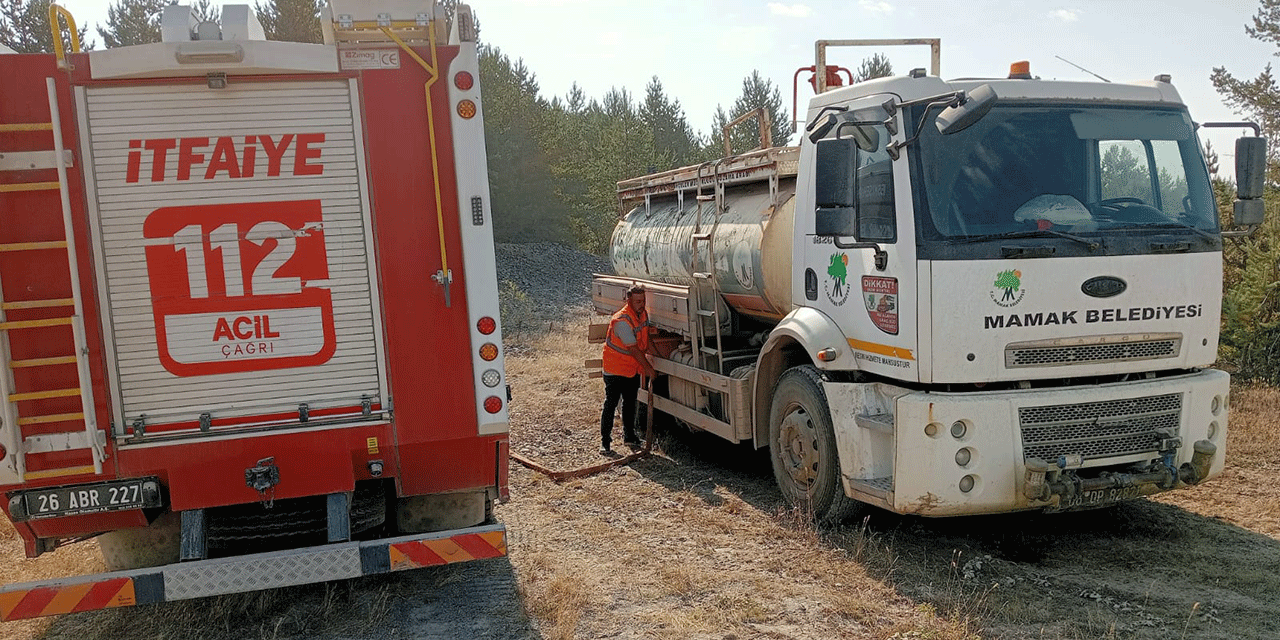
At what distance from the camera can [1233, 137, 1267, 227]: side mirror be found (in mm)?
5562

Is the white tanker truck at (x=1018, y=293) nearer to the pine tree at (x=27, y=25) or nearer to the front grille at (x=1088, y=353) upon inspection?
the front grille at (x=1088, y=353)

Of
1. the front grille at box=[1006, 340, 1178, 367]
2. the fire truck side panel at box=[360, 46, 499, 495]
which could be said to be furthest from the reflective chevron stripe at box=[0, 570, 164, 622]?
the front grille at box=[1006, 340, 1178, 367]

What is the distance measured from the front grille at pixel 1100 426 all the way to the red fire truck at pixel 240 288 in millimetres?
3080

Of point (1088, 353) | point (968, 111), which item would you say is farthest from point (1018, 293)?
point (968, 111)

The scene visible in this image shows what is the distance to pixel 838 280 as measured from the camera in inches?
235

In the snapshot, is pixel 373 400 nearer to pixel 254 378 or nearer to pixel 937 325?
pixel 254 378

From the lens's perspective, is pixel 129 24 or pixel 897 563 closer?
pixel 897 563

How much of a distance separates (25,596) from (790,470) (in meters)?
4.67

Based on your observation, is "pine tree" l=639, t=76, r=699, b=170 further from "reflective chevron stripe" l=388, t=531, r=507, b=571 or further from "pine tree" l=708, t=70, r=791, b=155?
"reflective chevron stripe" l=388, t=531, r=507, b=571

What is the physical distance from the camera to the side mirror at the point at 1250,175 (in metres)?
5.56

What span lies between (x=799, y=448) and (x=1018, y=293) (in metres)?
2.02

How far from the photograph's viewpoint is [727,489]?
7.59 m

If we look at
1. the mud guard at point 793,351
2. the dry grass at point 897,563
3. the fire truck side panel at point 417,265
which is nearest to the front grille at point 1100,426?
the dry grass at point 897,563

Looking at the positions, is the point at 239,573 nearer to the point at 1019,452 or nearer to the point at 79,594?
the point at 79,594
